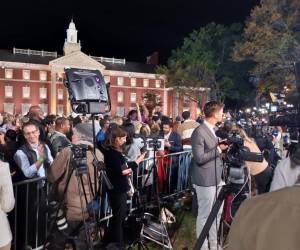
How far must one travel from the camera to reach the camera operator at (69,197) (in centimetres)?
434

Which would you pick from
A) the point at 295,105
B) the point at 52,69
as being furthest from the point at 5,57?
the point at 295,105

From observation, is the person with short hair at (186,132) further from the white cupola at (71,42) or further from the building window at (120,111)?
the white cupola at (71,42)

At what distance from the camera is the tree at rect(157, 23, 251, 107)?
46125mm

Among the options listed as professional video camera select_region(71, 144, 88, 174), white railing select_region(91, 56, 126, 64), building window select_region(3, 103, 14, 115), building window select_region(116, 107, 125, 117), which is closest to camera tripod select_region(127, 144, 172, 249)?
professional video camera select_region(71, 144, 88, 174)

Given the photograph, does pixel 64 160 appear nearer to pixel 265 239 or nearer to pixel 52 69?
pixel 265 239

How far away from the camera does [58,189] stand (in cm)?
438

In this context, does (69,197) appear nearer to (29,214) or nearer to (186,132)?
(29,214)

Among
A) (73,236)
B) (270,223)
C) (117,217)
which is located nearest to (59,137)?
(117,217)

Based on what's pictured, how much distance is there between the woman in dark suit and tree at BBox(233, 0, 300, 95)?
24066 mm

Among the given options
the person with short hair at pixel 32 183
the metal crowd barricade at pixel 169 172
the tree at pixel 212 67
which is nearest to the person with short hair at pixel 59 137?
the person with short hair at pixel 32 183

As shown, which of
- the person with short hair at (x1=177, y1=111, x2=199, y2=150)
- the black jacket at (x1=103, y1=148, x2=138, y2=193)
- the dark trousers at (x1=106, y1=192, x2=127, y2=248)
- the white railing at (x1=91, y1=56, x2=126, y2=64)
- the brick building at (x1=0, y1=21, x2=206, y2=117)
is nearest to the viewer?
the black jacket at (x1=103, y1=148, x2=138, y2=193)

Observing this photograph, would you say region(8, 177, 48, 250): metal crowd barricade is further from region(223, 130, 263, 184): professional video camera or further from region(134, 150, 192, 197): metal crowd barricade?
region(223, 130, 263, 184): professional video camera

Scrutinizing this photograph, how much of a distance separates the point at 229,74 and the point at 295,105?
44707 millimetres

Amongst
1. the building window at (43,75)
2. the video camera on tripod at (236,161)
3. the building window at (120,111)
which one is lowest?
the building window at (120,111)
